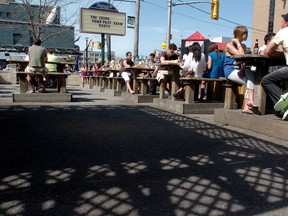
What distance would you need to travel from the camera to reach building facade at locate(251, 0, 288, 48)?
45.3 m

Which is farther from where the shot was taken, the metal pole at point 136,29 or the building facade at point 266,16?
the building facade at point 266,16

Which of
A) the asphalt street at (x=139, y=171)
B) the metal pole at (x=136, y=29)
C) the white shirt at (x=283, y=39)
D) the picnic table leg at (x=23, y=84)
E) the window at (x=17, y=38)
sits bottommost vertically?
the asphalt street at (x=139, y=171)

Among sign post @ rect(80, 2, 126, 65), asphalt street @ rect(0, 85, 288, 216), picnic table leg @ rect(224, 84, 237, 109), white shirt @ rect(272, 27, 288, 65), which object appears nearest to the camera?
asphalt street @ rect(0, 85, 288, 216)

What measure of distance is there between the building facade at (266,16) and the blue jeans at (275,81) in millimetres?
44769

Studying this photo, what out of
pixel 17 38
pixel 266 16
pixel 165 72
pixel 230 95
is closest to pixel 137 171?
pixel 230 95

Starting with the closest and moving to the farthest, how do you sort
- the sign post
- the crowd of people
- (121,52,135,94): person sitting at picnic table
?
the crowd of people → (121,52,135,94): person sitting at picnic table → the sign post

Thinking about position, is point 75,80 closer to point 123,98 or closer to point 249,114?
point 123,98

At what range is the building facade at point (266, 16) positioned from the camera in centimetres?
4528

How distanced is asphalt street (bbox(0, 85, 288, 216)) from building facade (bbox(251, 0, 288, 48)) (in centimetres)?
4599

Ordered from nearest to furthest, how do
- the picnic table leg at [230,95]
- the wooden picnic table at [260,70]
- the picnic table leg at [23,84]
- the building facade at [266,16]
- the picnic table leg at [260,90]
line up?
the wooden picnic table at [260,70] < the picnic table leg at [260,90] < the picnic table leg at [230,95] < the picnic table leg at [23,84] < the building facade at [266,16]

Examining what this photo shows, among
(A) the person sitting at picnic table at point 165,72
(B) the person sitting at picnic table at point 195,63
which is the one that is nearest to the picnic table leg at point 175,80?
(B) the person sitting at picnic table at point 195,63

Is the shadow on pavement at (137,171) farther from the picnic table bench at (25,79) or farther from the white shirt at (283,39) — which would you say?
the picnic table bench at (25,79)

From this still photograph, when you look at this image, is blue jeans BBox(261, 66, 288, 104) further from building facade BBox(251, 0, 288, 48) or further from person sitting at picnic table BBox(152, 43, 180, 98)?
building facade BBox(251, 0, 288, 48)

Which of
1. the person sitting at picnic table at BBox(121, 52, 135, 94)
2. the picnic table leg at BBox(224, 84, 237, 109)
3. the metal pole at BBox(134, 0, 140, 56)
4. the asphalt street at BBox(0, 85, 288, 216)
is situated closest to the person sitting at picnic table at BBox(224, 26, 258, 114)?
the picnic table leg at BBox(224, 84, 237, 109)
